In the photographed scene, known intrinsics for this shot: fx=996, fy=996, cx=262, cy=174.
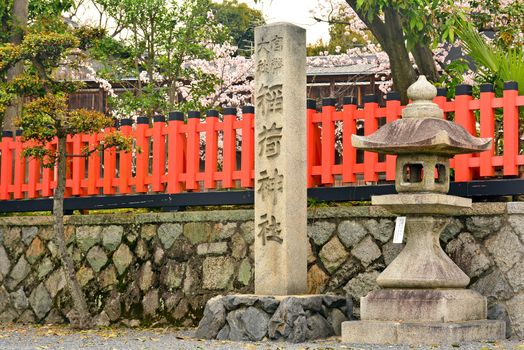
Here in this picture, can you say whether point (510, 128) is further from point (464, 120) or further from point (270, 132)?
point (270, 132)

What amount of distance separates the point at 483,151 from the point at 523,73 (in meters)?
1.37

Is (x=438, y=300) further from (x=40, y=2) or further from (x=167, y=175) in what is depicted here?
(x=40, y=2)

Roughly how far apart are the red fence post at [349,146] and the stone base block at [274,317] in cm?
134

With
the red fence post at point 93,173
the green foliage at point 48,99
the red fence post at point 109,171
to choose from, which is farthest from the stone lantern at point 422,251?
the red fence post at point 93,173

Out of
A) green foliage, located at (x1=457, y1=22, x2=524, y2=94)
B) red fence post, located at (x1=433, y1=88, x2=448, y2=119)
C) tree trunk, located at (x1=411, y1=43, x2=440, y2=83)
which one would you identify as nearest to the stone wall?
red fence post, located at (x1=433, y1=88, x2=448, y2=119)

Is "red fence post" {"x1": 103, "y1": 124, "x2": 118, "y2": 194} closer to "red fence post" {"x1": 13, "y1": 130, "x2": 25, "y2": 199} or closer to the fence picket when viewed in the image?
"red fence post" {"x1": 13, "y1": 130, "x2": 25, "y2": 199}

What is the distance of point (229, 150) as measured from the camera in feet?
36.7

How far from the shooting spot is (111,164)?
490 inches

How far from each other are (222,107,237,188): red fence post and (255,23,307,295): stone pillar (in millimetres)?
1277

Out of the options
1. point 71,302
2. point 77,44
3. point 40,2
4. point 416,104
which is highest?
point 40,2

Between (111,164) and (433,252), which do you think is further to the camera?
(111,164)

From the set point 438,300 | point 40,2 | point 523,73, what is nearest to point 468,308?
point 438,300

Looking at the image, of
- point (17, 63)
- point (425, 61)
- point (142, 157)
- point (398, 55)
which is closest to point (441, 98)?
point (398, 55)

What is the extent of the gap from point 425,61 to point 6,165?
578 centimetres
